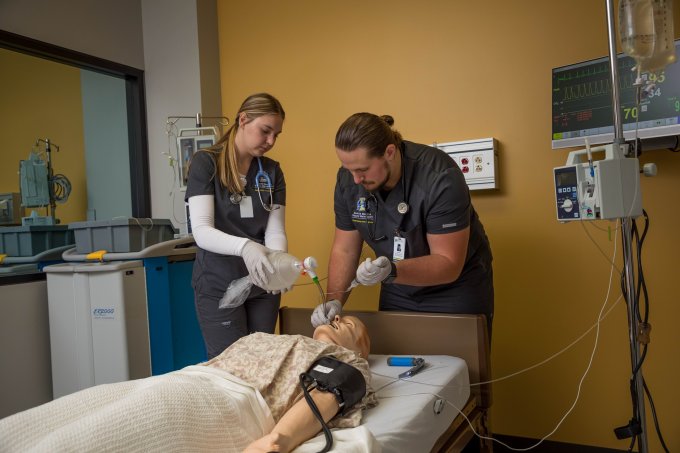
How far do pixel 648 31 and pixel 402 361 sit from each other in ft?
3.80

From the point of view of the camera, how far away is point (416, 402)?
1.31 m

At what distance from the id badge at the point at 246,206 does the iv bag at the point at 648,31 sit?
1.27 meters

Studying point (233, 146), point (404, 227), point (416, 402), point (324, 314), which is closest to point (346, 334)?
point (324, 314)

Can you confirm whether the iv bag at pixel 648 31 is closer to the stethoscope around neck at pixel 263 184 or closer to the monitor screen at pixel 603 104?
the monitor screen at pixel 603 104

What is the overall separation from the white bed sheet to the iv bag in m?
1.01

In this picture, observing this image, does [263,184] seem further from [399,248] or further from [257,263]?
[399,248]

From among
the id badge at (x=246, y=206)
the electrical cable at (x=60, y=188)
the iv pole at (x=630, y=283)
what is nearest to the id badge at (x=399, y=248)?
the id badge at (x=246, y=206)

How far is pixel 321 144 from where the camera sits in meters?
2.88

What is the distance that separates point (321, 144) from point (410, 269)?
1.39 m

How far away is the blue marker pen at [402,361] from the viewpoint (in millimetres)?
1581

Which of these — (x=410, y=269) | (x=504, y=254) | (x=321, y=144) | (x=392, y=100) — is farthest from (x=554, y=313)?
(x=321, y=144)

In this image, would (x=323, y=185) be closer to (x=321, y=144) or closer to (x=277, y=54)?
(x=321, y=144)

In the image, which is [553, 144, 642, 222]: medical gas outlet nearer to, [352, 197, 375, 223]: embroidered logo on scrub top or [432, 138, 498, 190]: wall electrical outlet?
[352, 197, 375, 223]: embroidered logo on scrub top

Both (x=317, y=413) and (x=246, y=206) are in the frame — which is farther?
(x=246, y=206)
